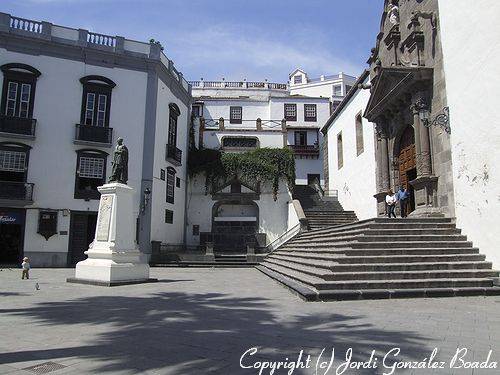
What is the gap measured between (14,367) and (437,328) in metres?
4.93

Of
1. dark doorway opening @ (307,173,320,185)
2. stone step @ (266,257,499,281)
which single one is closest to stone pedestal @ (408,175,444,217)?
stone step @ (266,257,499,281)

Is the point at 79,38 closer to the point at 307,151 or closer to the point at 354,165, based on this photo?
the point at 354,165

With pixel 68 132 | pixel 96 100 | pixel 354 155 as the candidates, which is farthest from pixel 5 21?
pixel 354 155

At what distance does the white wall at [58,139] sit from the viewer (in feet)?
61.6

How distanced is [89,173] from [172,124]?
6.20 metres

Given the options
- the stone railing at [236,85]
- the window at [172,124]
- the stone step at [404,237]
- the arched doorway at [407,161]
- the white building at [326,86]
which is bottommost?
the stone step at [404,237]

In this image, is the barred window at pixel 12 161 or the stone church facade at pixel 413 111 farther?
the barred window at pixel 12 161

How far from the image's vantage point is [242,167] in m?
26.5

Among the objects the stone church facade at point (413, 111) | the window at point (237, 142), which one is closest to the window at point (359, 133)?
the stone church facade at point (413, 111)

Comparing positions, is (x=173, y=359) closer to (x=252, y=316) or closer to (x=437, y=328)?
(x=252, y=316)

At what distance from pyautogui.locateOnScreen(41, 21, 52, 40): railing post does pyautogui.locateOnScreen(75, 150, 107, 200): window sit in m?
5.79

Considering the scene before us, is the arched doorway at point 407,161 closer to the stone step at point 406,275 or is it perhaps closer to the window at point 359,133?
the window at point 359,133

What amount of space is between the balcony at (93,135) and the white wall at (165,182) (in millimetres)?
2449

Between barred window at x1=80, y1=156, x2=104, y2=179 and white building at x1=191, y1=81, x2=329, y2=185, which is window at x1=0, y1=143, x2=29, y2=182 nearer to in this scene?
barred window at x1=80, y1=156, x2=104, y2=179
